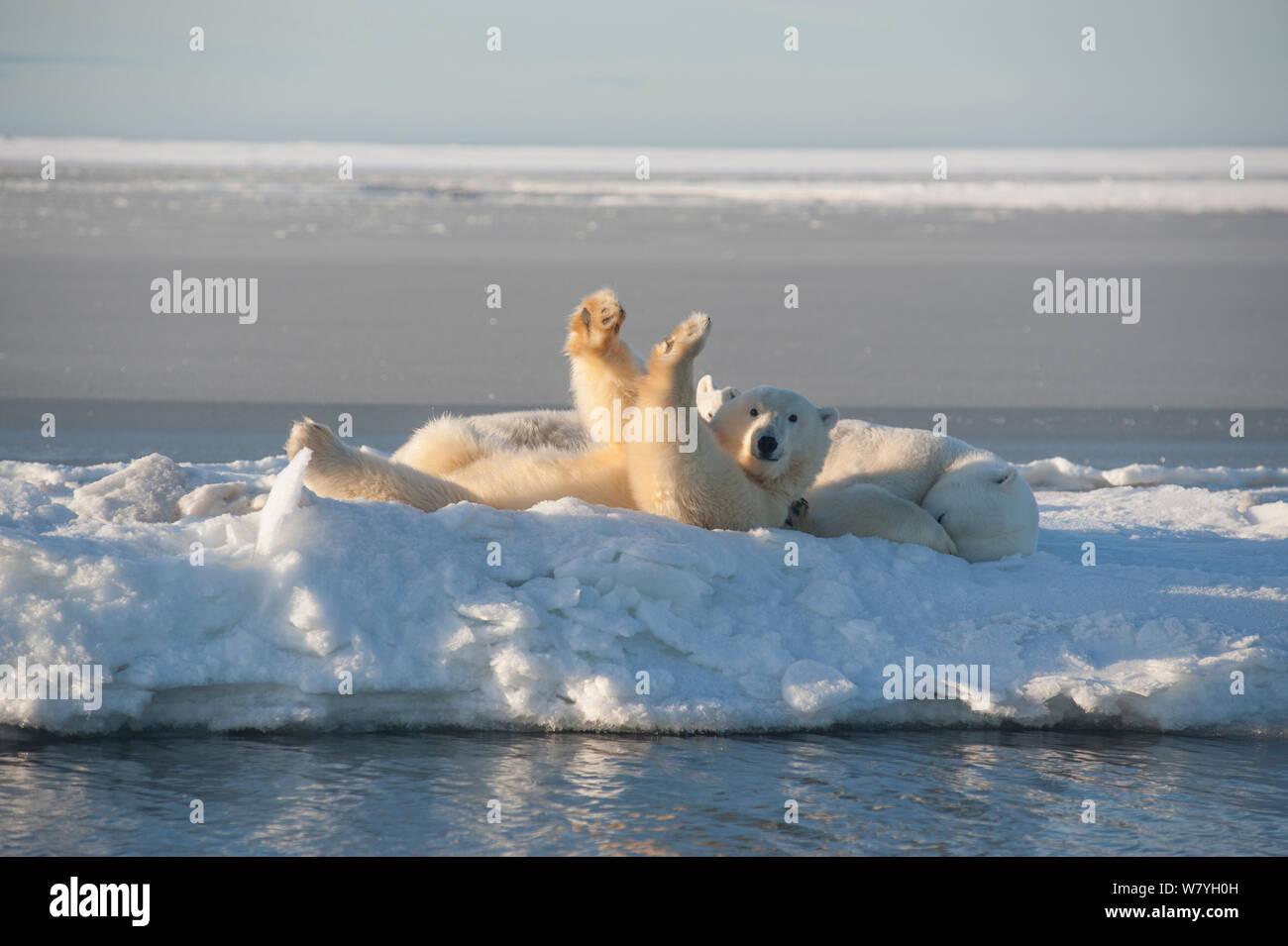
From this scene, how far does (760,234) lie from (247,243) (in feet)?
31.1

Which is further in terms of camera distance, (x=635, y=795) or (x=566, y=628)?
(x=566, y=628)

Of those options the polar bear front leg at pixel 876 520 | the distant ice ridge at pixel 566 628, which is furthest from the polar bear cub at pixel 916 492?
the distant ice ridge at pixel 566 628

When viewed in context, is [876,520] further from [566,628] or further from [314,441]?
[314,441]

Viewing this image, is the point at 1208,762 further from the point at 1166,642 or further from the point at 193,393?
the point at 193,393

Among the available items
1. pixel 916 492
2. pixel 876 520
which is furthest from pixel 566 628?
pixel 916 492

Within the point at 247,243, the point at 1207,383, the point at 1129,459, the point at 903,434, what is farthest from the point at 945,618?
the point at 247,243

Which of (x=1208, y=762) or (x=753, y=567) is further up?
(x=753, y=567)

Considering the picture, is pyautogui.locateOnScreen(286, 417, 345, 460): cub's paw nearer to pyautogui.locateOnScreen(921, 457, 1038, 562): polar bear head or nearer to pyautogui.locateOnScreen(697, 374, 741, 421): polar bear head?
pyautogui.locateOnScreen(697, 374, 741, 421): polar bear head

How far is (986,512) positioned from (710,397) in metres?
1.26

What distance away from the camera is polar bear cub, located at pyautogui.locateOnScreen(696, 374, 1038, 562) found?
5.71 m

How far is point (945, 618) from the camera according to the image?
515cm

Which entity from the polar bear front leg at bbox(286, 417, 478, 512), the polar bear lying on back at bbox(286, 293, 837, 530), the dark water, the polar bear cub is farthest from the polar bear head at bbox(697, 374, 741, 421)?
the dark water

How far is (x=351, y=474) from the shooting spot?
5.25 metres

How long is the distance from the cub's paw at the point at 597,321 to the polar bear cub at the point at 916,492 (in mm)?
480
